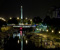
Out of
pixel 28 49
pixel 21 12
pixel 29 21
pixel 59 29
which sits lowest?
pixel 28 49

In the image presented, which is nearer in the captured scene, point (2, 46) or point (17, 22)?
point (2, 46)

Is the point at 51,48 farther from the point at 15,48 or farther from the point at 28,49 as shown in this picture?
the point at 15,48

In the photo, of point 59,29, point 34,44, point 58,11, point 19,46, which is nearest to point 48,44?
point 34,44

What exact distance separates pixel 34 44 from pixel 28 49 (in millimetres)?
418

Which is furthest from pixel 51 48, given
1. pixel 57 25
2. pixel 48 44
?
pixel 57 25

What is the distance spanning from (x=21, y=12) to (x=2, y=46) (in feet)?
10.4

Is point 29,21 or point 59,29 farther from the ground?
point 29,21

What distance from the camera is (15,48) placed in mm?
3711

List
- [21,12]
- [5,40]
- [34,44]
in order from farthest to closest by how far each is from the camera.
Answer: [21,12]
[5,40]
[34,44]

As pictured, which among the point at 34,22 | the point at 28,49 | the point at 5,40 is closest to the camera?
the point at 28,49

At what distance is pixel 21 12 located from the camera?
642 centimetres

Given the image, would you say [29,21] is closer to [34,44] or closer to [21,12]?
[21,12]

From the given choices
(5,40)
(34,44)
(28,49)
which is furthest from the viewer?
(5,40)

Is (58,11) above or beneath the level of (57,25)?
above
